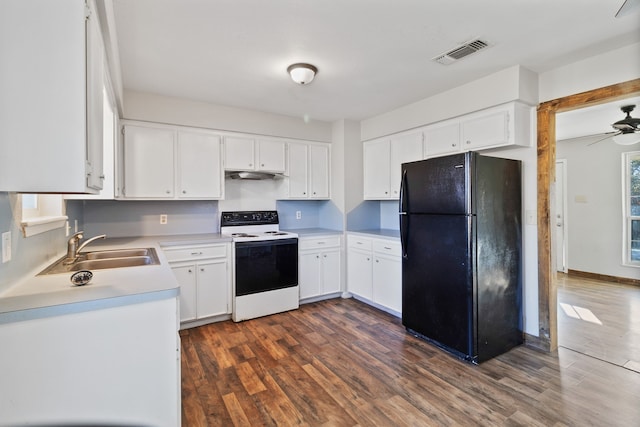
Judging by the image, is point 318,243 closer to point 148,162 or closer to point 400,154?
point 400,154

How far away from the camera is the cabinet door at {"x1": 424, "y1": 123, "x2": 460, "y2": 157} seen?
10.1 ft

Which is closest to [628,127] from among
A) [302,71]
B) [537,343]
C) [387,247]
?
[537,343]

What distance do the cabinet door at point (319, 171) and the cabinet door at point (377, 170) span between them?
1.76 feet

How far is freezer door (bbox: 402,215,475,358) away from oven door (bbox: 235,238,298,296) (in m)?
1.32

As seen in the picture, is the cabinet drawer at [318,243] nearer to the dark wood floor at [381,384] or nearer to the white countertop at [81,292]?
the dark wood floor at [381,384]

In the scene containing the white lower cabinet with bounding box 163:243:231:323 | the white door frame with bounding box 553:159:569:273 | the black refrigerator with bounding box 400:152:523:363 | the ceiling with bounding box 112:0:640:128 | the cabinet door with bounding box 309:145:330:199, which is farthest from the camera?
the white door frame with bounding box 553:159:569:273

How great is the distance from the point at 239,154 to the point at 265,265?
1.33 meters

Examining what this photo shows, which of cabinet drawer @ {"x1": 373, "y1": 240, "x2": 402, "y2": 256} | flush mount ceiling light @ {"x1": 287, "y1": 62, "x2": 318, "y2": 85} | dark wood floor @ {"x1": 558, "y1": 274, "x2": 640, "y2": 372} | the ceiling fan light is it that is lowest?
dark wood floor @ {"x1": 558, "y1": 274, "x2": 640, "y2": 372}

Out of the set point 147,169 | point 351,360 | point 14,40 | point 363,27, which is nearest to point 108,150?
point 147,169

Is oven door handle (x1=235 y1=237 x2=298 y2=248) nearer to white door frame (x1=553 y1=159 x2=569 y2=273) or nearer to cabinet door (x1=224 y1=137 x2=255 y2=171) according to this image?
cabinet door (x1=224 y1=137 x2=255 y2=171)

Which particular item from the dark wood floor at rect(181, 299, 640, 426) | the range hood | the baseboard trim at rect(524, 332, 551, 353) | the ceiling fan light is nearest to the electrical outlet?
the dark wood floor at rect(181, 299, 640, 426)

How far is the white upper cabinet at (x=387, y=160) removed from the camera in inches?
140

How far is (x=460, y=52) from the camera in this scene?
7.64ft

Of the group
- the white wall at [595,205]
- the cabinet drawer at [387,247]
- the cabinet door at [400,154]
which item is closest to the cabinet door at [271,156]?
the cabinet door at [400,154]
